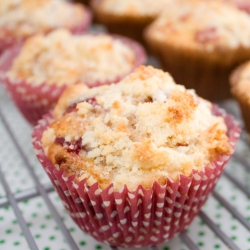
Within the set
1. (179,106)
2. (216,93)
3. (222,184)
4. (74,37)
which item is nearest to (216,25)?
(216,93)

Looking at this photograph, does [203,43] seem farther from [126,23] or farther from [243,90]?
[126,23]

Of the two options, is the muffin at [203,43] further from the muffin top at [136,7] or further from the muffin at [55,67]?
the muffin top at [136,7]

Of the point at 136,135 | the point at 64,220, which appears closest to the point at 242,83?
the point at 136,135

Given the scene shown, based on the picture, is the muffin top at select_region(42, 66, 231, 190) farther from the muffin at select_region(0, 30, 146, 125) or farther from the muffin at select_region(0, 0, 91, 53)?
the muffin at select_region(0, 0, 91, 53)

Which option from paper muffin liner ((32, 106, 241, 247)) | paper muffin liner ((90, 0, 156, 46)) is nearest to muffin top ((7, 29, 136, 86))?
paper muffin liner ((32, 106, 241, 247))

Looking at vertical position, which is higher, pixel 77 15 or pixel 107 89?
pixel 107 89

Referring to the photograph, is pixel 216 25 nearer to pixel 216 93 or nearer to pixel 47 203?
pixel 216 93

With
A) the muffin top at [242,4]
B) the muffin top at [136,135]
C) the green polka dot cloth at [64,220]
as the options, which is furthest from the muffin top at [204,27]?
the muffin top at [136,135]
